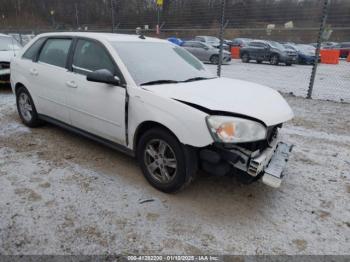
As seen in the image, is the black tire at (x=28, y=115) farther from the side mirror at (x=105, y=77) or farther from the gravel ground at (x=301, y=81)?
the gravel ground at (x=301, y=81)

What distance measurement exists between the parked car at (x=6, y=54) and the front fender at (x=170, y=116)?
19.9 feet

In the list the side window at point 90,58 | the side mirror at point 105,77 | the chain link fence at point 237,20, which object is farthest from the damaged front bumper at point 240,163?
the chain link fence at point 237,20

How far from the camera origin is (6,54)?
7996 millimetres

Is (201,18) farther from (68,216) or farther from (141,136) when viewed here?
(68,216)

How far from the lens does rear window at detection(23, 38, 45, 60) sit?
15.4 feet

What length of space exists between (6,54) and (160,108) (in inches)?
276

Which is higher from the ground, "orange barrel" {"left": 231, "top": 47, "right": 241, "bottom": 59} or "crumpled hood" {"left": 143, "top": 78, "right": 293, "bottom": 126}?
"crumpled hood" {"left": 143, "top": 78, "right": 293, "bottom": 126}

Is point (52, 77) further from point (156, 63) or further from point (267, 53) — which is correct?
point (267, 53)

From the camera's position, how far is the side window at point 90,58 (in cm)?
352

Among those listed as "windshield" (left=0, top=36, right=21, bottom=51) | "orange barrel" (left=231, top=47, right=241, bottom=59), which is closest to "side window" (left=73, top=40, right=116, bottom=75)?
"windshield" (left=0, top=36, right=21, bottom=51)

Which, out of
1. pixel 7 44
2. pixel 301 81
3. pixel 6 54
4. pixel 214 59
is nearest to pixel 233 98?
pixel 6 54

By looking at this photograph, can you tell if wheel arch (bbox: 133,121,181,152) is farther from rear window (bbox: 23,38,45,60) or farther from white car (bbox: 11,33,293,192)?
rear window (bbox: 23,38,45,60)

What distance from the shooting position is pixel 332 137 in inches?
204

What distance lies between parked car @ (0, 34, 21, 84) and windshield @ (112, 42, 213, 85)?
5.54 meters
